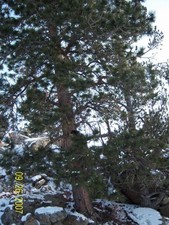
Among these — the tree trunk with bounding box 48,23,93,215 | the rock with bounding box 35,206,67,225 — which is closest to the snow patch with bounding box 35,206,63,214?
the rock with bounding box 35,206,67,225

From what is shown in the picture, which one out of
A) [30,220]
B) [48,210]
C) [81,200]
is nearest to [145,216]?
[81,200]

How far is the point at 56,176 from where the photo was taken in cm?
653

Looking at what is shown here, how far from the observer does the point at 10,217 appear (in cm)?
745

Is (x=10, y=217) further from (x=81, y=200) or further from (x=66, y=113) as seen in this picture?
(x=66, y=113)

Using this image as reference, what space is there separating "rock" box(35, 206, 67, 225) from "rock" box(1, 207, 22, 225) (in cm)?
44

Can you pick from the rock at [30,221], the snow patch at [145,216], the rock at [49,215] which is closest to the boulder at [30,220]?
the rock at [30,221]

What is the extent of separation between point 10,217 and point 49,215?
3.05ft

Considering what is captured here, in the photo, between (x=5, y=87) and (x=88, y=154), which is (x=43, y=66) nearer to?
(x=5, y=87)

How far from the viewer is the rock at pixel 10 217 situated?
289 inches

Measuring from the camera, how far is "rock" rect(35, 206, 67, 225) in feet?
24.0

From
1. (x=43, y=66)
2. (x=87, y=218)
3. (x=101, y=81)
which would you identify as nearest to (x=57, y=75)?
(x=43, y=66)

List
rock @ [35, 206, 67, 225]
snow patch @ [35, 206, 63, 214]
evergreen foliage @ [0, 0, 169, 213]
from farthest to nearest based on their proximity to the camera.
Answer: snow patch @ [35, 206, 63, 214] → rock @ [35, 206, 67, 225] → evergreen foliage @ [0, 0, 169, 213]

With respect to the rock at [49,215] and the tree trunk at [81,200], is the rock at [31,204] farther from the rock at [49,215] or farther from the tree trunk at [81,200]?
the tree trunk at [81,200]
